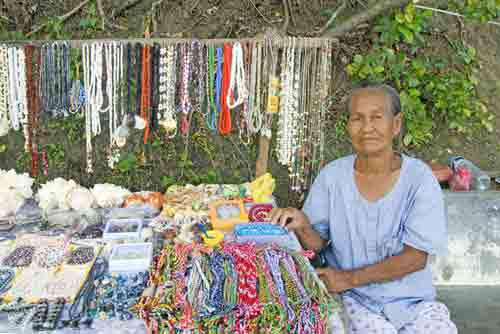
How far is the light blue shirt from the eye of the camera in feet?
8.24

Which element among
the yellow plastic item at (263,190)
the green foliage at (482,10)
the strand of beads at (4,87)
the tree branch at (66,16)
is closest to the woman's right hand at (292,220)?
the yellow plastic item at (263,190)

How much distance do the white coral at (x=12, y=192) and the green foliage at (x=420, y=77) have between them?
8.93 feet

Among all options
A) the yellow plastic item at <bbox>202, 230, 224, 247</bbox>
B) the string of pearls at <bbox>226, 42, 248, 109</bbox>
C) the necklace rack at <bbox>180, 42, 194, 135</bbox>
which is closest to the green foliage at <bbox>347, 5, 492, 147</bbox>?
the string of pearls at <bbox>226, 42, 248, 109</bbox>

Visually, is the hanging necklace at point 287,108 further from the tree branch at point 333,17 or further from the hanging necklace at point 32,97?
the hanging necklace at point 32,97

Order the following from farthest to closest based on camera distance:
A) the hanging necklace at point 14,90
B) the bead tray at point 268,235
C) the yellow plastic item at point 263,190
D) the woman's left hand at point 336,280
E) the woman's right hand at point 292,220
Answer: the hanging necklace at point 14,90, the yellow plastic item at point 263,190, the woman's right hand at point 292,220, the bead tray at point 268,235, the woman's left hand at point 336,280

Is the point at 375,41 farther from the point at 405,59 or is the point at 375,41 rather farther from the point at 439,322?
the point at 439,322

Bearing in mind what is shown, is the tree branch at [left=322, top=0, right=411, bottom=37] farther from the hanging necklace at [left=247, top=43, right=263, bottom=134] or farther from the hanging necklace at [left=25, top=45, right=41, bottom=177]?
the hanging necklace at [left=25, top=45, right=41, bottom=177]

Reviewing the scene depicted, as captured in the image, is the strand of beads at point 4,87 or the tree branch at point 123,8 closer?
the strand of beads at point 4,87

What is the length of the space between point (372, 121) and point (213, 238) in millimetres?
1065

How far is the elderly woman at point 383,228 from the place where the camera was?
250 cm

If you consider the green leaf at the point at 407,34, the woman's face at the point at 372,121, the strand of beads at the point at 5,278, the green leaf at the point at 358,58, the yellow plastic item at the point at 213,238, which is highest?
the green leaf at the point at 407,34

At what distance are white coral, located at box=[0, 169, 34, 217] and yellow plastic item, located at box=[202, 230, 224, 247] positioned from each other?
1405 mm

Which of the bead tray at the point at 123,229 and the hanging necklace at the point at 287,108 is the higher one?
the hanging necklace at the point at 287,108

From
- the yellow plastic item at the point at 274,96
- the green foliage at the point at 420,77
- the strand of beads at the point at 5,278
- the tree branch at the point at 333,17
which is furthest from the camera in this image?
the tree branch at the point at 333,17
